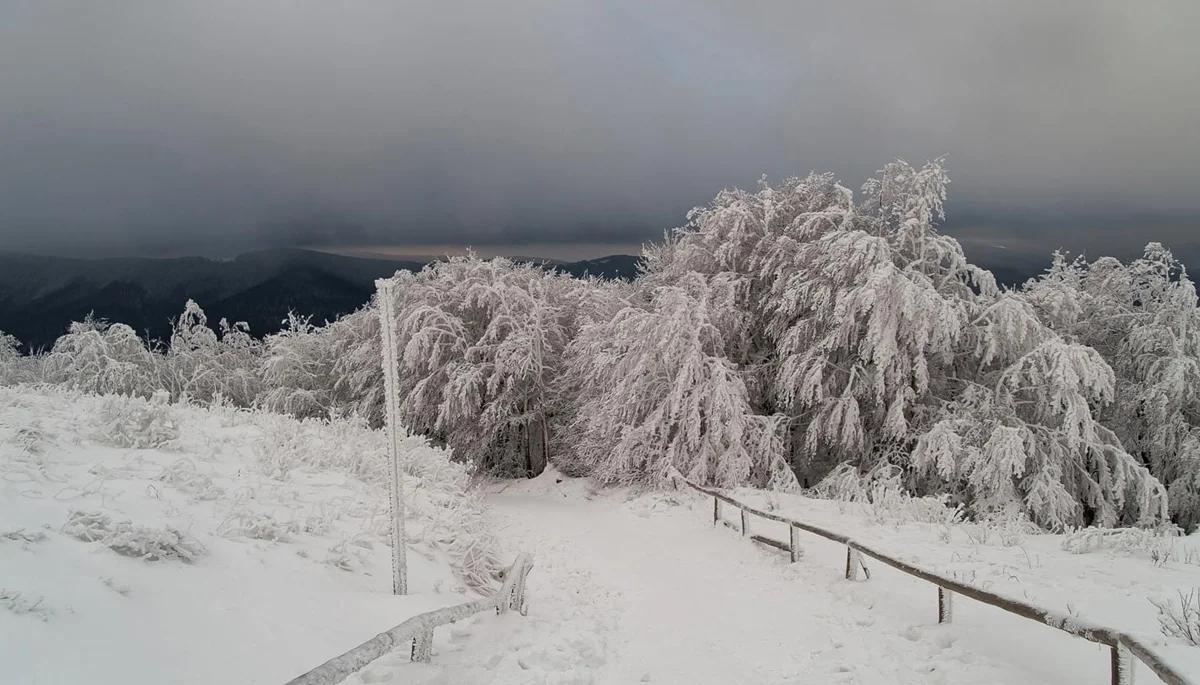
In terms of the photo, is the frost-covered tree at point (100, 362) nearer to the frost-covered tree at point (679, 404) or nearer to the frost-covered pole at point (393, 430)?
the frost-covered tree at point (679, 404)

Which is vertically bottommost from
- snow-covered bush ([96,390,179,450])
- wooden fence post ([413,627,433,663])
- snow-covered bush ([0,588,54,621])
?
wooden fence post ([413,627,433,663])

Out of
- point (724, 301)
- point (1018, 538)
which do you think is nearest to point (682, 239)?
point (724, 301)

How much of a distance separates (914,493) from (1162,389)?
26.4ft

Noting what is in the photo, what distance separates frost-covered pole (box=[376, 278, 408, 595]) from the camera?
202 inches

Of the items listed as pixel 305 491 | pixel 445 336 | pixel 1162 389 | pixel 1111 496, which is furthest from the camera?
pixel 445 336

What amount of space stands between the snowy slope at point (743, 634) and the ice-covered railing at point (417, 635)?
0.59 feet

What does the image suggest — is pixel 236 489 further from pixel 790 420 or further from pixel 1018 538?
pixel 790 420

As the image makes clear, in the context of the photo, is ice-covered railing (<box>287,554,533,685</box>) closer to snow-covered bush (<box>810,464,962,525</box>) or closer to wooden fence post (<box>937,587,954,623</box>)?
wooden fence post (<box>937,587,954,623</box>)

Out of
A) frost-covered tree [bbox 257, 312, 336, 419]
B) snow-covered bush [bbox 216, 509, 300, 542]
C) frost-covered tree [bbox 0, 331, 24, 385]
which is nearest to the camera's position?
snow-covered bush [bbox 216, 509, 300, 542]

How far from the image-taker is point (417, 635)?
4328 mm

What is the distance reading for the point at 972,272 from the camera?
15.7 metres

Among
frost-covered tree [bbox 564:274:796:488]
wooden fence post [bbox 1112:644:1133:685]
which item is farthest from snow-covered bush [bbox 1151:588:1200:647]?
frost-covered tree [bbox 564:274:796:488]

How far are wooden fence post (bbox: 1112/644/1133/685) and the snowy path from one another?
0.54 m

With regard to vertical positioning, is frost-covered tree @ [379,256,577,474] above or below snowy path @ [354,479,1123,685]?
above
